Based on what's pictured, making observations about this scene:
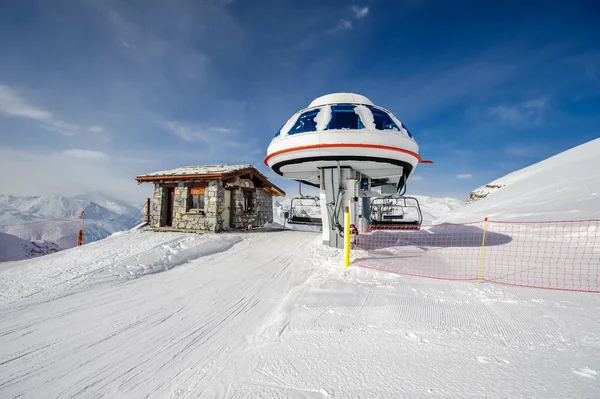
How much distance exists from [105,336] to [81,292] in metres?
2.32

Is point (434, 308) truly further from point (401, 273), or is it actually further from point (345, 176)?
point (345, 176)

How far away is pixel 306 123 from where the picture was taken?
258 inches

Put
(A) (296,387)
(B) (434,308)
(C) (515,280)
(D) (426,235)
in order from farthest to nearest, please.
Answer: (D) (426,235), (C) (515,280), (B) (434,308), (A) (296,387)

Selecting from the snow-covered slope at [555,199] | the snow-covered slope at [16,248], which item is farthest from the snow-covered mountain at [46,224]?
the snow-covered slope at [555,199]

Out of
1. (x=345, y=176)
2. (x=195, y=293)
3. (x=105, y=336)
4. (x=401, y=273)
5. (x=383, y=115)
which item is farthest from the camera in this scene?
(x=345, y=176)

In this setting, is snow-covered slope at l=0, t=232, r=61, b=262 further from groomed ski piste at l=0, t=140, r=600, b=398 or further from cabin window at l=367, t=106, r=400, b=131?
cabin window at l=367, t=106, r=400, b=131

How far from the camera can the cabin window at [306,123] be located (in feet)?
21.1

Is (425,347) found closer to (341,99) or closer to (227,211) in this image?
(341,99)

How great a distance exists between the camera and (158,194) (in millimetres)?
13797

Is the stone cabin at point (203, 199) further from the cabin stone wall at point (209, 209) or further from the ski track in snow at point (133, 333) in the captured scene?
the ski track in snow at point (133, 333)

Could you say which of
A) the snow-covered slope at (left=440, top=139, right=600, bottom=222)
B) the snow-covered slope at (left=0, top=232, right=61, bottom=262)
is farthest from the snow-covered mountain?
the snow-covered slope at (left=440, top=139, right=600, bottom=222)

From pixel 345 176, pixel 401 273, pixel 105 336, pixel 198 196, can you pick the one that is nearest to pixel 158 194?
pixel 198 196

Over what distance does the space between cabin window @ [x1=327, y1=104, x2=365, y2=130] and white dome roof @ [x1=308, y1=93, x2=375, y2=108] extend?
528mm

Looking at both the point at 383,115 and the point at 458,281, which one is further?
the point at 383,115
